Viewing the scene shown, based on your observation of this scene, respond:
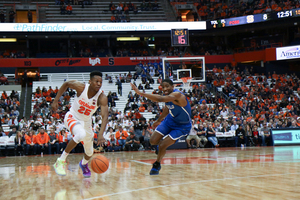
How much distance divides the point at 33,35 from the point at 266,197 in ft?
94.8

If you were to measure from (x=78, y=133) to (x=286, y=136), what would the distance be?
14.1m

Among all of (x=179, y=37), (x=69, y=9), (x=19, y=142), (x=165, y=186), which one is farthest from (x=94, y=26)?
(x=165, y=186)

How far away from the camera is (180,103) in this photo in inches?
272

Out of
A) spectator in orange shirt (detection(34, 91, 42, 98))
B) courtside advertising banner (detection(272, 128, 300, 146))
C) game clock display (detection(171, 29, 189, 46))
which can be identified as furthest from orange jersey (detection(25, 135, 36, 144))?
game clock display (detection(171, 29, 189, 46))

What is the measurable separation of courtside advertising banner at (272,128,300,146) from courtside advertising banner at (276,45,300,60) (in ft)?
42.1

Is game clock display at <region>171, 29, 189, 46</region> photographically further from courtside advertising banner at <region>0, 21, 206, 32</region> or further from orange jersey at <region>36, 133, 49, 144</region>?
orange jersey at <region>36, 133, 49, 144</region>

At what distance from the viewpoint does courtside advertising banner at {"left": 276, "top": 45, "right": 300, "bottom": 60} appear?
28219 mm

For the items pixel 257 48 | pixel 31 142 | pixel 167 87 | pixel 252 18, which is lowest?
pixel 31 142

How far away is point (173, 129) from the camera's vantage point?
7367 millimetres

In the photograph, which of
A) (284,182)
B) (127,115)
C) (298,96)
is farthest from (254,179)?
(298,96)

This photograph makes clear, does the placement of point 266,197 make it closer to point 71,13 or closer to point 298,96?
point 298,96

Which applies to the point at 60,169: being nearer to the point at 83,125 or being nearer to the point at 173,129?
the point at 83,125

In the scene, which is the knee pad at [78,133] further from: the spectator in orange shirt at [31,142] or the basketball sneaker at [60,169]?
the spectator in orange shirt at [31,142]

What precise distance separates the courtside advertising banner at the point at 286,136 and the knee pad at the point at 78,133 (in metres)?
13.6
